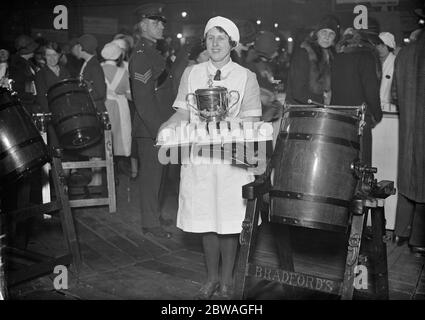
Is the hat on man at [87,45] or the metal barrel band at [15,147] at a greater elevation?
the hat on man at [87,45]

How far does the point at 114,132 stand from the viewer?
7098 mm

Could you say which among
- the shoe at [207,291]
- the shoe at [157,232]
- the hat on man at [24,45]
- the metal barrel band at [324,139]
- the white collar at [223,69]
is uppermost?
the hat on man at [24,45]

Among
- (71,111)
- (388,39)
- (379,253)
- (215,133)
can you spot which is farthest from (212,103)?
(388,39)

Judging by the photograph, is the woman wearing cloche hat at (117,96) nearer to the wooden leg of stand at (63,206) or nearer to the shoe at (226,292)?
the wooden leg of stand at (63,206)

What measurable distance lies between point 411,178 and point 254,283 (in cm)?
176

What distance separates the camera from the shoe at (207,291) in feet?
11.2

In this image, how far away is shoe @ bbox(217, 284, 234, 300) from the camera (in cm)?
341

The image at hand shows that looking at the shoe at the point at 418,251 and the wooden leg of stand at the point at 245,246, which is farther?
the shoe at the point at 418,251

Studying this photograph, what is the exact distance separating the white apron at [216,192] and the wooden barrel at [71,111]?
2179 millimetres

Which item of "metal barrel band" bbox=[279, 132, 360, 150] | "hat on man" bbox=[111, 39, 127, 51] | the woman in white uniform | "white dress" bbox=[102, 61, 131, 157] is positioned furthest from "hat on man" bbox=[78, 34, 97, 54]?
"metal barrel band" bbox=[279, 132, 360, 150]

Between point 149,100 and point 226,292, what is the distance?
2.05 meters

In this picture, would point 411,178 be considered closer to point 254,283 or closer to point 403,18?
point 254,283

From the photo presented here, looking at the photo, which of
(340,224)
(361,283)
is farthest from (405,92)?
(340,224)

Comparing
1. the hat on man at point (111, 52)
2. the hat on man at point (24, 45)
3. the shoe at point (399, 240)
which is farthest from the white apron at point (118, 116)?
the shoe at point (399, 240)
